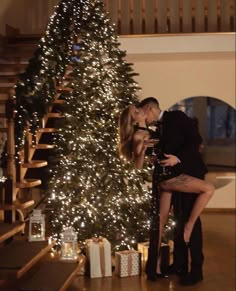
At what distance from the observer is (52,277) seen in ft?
13.7

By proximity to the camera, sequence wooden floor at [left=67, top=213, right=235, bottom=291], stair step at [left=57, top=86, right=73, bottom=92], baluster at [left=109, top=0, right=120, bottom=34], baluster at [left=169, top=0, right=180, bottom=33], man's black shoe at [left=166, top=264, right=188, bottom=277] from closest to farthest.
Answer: wooden floor at [left=67, top=213, right=235, bottom=291]
man's black shoe at [left=166, top=264, right=188, bottom=277]
stair step at [left=57, top=86, right=73, bottom=92]
baluster at [left=109, top=0, right=120, bottom=34]
baluster at [left=169, top=0, right=180, bottom=33]

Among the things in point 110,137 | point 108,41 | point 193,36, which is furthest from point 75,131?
point 193,36

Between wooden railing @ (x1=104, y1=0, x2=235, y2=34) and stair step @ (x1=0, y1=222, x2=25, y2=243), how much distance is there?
3951mm

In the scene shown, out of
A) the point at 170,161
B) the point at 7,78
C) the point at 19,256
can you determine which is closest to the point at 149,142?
the point at 170,161

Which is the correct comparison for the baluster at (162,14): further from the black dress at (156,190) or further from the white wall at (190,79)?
the black dress at (156,190)

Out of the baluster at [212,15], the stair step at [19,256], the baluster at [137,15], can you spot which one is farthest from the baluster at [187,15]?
the stair step at [19,256]

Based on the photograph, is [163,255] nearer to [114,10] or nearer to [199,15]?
[114,10]

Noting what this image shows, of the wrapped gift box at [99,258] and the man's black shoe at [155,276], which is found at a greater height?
the wrapped gift box at [99,258]

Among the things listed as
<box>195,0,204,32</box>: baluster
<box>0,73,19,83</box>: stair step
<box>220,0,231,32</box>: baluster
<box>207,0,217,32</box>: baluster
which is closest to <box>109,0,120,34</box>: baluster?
<box>195,0,204,32</box>: baluster

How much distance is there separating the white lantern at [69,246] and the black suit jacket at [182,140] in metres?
1.13

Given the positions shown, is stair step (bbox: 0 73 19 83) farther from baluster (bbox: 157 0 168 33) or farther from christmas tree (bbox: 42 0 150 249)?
baluster (bbox: 157 0 168 33)

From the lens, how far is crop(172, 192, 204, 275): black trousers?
4820mm

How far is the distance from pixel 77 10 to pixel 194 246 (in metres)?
2.66

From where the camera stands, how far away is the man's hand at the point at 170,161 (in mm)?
4680
